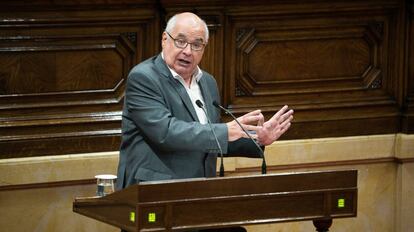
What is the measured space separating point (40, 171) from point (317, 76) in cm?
183

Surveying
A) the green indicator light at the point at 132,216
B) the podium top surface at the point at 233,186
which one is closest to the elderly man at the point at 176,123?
the podium top surface at the point at 233,186

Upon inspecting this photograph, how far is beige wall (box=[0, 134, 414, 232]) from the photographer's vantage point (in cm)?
625

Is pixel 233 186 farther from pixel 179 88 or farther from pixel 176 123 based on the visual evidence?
pixel 179 88

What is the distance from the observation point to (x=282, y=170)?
22.5 feet

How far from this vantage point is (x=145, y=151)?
205 inches

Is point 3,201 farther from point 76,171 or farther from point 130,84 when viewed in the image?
point 130,84

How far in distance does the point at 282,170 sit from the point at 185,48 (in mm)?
1799

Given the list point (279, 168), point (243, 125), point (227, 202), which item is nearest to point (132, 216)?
point (227, 202)

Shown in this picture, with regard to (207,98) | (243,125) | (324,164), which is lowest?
(324,164)

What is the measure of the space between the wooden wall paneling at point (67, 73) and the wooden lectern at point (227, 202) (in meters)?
1.20

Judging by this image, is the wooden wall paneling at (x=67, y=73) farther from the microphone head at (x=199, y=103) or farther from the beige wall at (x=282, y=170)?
the microphone head at (x=199, y=103)

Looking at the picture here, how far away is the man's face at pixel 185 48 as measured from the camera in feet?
17.3

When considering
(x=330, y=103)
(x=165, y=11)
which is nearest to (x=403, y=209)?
(x=330, y=103)

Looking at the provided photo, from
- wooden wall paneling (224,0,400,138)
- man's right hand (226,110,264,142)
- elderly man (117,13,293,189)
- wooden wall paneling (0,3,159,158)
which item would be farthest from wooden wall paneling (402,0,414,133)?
man's right hand (226,110,264,142)
